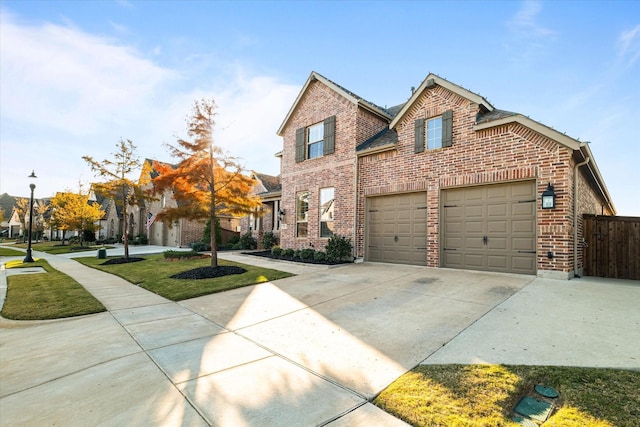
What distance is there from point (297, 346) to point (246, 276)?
5.42 m

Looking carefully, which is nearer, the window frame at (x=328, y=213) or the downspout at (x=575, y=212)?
the downspout at (x=575, y=212)

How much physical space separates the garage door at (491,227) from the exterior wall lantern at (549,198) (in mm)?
358

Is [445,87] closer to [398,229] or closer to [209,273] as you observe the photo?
[398,229]

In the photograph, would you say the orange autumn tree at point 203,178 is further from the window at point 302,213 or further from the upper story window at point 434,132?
the upper story window at point 434,132

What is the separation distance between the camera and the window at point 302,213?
13352 millimetres

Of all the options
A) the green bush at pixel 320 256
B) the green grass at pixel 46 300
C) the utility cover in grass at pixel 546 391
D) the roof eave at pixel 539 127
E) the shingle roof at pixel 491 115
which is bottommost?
the green grass at pixel 46 300

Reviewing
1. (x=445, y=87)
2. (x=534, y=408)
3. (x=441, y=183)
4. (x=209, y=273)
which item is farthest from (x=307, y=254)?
(x=534, y=408)

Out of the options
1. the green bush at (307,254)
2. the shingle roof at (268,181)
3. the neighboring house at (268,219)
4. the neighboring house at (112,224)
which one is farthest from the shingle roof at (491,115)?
the neighboring house at (112,224)

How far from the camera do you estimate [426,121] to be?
381 inches

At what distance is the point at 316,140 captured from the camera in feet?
43.7

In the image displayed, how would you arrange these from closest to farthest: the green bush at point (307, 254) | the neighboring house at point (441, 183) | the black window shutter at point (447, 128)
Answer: the neighboring house at point (441, 183), the black window shutter at point (447, 128), the green bush at point (307, 254)

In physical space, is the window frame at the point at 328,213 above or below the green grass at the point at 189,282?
above

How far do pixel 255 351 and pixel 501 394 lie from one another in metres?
2.77

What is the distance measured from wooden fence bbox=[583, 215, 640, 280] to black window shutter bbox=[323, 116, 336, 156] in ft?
29.1
